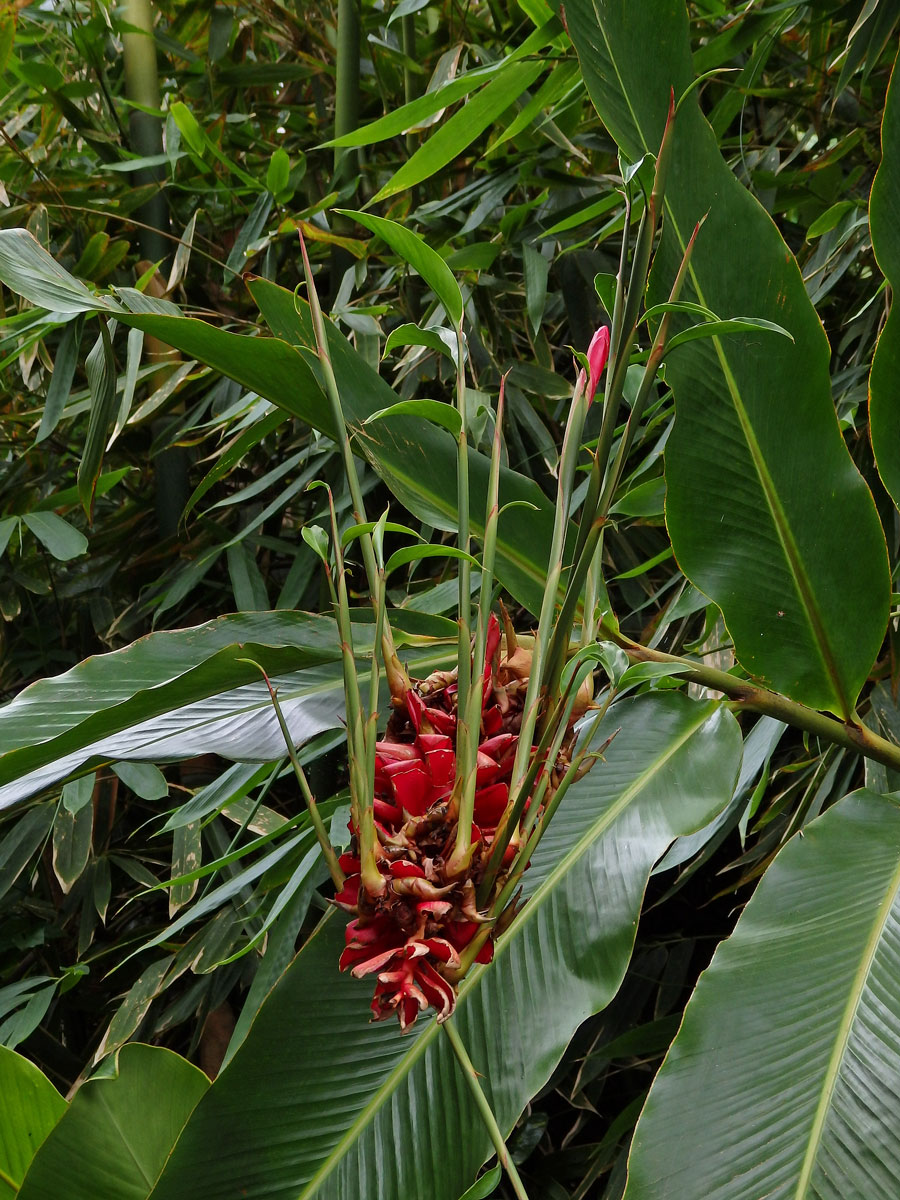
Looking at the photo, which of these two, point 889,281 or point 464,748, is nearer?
point 464,748

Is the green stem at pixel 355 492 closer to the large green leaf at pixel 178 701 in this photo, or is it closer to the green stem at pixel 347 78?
the large green leaf at pixel 178 701

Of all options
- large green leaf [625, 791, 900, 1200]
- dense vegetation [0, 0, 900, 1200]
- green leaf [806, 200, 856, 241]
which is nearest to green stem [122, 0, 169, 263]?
dense vegetation [0, 0, 900, 1200]

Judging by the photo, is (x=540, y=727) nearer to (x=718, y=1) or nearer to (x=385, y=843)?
(x=385, y=843)

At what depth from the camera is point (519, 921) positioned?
0.36 meters

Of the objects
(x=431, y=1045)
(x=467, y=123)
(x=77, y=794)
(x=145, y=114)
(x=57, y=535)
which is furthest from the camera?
(x=145, y=114)

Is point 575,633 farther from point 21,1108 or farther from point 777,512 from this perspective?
point 21,1108

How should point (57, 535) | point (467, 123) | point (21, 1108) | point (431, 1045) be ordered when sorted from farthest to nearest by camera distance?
point (57, 535) → point (467, 123) → point (21, 1108) → point (431, 1045)

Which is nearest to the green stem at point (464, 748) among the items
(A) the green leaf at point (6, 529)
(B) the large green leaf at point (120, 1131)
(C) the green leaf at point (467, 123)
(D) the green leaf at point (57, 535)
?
(B) the large green leaf at point (120, 1131)

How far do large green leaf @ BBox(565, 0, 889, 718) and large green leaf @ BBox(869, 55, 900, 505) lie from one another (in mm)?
26

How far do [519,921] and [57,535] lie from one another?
69 centimetres

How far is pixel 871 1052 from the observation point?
306mm

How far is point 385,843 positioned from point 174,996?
901 mm

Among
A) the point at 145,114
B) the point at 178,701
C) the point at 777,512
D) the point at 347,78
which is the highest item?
the point at 145,114

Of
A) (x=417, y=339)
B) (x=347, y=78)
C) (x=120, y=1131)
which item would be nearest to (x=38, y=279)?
(x=417, y=339)
